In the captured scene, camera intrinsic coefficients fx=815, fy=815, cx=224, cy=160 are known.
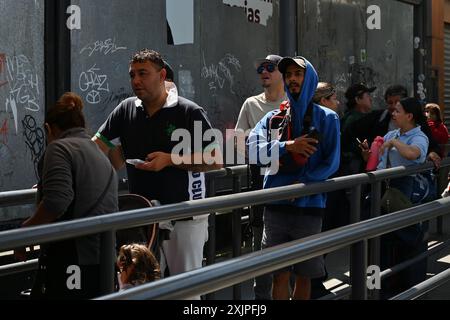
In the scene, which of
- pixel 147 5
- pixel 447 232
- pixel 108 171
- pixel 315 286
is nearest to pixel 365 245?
pixel 108 171

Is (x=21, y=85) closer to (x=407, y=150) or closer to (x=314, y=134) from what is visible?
(x=407, y=150)

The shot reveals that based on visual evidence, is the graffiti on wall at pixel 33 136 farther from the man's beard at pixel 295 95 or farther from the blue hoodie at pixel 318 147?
the man's beard at pixel 295 95

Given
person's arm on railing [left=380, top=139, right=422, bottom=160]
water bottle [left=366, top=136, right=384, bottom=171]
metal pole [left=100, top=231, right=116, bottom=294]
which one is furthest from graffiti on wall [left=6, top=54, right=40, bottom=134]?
metal pole [left=100, top=231, right=116, bottom=294]

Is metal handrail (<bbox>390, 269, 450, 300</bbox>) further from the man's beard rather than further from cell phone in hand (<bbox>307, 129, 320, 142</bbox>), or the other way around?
the man's beard

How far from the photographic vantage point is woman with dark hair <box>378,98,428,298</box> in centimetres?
574

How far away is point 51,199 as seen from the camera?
145 inches

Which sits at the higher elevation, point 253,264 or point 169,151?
point 169,151

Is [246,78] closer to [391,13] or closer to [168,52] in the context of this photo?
[168,52]

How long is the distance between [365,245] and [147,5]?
5760 millimetres

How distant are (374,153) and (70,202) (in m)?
3.01

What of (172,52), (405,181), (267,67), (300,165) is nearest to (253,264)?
(300,165)

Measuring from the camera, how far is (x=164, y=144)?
14.4ft

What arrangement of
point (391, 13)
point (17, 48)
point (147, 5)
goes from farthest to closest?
point (391, 13), point (147, 5), point (17, 48)

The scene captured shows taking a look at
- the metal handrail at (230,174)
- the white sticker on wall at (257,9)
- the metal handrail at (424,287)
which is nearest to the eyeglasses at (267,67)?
the metal handrail at (230,174)
